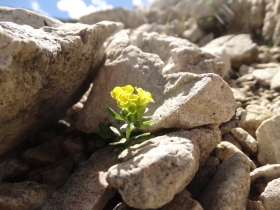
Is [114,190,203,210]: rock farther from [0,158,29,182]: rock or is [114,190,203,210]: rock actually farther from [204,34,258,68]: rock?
[204,34,258,68]: rock

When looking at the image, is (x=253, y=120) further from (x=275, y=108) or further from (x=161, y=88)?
(x=161, y=88)

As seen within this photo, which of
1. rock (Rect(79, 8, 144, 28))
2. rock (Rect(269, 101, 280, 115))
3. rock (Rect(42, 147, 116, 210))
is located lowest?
rock (Rect(42, 147, 116, 210))

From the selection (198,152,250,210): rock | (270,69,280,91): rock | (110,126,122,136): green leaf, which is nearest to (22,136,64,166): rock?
(110,126,122,136): green leaf

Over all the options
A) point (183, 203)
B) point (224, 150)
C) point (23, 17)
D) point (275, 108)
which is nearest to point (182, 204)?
point (183, 203)

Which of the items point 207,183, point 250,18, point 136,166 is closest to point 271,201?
point 207,183

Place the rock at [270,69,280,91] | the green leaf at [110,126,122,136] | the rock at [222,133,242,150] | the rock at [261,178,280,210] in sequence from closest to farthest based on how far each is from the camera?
the rock at [261,178,280,210]
the green leaf at [110,126,122,136]
the rock at [222,133,242,150]
the rock at [270,69,280,91]

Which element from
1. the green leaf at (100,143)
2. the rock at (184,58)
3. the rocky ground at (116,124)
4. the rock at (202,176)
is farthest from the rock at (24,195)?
the rock at (184,58)
